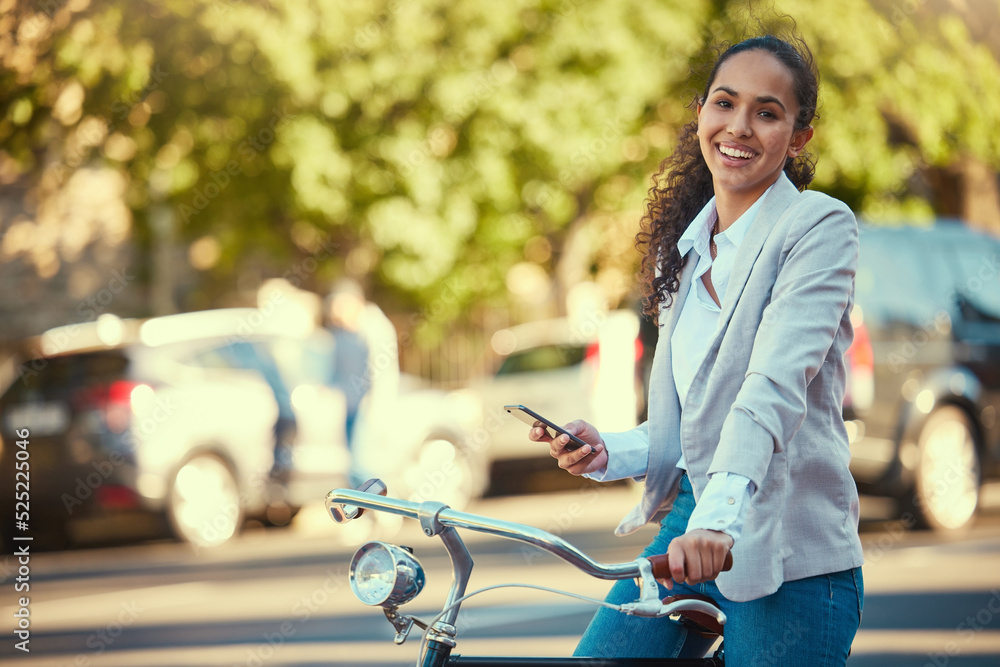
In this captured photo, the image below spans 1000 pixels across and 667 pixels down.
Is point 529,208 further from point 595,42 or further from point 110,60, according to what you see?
point 110,60

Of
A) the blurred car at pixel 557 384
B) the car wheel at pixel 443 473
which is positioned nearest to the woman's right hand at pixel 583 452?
the car wheel at pixel 443 473

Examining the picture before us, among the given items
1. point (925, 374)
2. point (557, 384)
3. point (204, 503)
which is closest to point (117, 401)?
point (204, 503)

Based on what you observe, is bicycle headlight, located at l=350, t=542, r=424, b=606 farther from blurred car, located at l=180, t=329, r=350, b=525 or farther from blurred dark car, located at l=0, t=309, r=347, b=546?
blurred car, located at l=180, t=329, r=350, b=525

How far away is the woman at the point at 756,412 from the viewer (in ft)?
6.73

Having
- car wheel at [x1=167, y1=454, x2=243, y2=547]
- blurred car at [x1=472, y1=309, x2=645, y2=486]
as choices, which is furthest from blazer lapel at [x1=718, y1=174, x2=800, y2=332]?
blurred car at [x1=472, y1=309, x2=645, y2=486]

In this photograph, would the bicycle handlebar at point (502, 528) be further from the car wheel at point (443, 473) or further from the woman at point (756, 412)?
the car wheel at point (443, 473)

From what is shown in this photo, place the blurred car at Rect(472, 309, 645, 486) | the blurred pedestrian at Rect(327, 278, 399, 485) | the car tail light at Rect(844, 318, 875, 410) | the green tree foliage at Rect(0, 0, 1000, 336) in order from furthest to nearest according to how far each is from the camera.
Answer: the green tree foliage at Rect(0, 0, 1000, 336), the blurred car at Rect(472, 309, 645, 486), the blurred pedestrian at Rect(327, 278, 399, 485), the car tail light at Rect(844, 318, 875, 410)

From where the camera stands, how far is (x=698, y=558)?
1.91 meters

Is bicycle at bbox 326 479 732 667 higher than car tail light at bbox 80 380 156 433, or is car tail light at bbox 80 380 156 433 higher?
bicycle at bbox 326 479 732 667

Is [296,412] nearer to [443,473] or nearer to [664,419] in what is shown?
[443,473]

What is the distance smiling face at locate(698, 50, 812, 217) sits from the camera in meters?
2.30

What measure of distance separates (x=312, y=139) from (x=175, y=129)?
1.61m

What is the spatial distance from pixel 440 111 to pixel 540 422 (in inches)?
522

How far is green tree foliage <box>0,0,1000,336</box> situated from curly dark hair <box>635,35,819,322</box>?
11.3 meters
